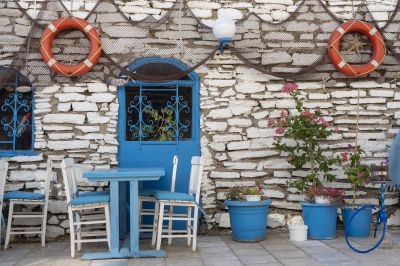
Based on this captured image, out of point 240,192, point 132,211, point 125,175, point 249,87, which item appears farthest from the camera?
point 249,87

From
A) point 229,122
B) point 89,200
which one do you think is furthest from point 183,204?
point 229,122

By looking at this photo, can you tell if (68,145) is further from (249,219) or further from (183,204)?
(249,219)

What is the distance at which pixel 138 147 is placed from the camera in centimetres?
591

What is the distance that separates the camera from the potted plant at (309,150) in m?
5.49

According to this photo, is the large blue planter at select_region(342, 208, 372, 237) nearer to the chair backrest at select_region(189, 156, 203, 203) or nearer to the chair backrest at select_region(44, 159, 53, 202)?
the chair backrest at select_region(189, 156, 203, 203)

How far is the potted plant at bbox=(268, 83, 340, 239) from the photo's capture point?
18.0 feet

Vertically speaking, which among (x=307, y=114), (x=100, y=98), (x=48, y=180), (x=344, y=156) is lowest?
(x=48, y=180)

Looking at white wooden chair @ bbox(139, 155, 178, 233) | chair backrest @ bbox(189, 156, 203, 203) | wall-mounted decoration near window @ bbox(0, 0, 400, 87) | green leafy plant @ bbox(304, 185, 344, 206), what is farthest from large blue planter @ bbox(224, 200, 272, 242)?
wall-mounted decoration near window @ bbox(0, 0, 400, 87)

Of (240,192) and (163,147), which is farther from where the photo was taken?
(163,147)

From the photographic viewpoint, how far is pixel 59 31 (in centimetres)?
581

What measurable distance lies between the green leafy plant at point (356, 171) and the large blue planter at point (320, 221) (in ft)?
1.33

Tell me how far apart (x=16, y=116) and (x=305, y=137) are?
11.0ft

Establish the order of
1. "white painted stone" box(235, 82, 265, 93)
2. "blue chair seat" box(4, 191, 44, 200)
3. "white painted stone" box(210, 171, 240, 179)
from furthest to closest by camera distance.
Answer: "white painted stone" box(235, 82, 265, 93), "white painted stone" box(210, 171, 240, 179), "blue chair seat" box(4, 191, 44, 200)

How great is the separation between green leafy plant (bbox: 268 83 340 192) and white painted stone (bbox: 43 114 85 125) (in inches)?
87.4
